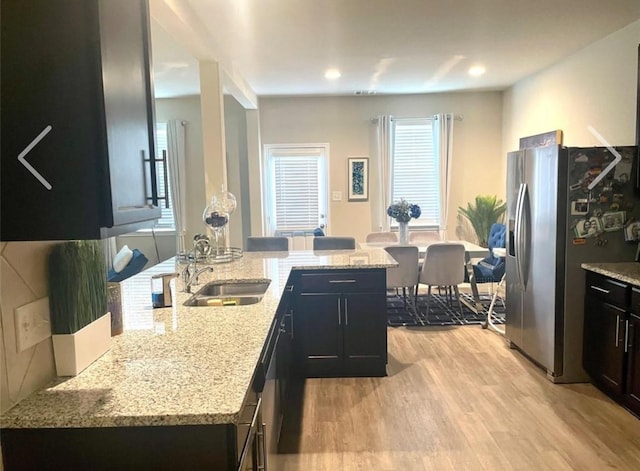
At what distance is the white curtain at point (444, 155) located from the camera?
653cm

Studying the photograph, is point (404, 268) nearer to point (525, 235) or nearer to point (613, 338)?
point (525, 235)

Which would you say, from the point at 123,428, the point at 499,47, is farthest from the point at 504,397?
the point at 499,47

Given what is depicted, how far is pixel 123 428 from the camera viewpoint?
1.13 meters

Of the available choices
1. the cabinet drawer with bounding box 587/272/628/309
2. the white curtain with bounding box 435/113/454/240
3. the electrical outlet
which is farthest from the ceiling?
the electrical outlet

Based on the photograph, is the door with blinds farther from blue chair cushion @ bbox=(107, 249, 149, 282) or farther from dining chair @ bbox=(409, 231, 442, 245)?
blue chair cushion @ bbox=(107, 249, 149, 282)

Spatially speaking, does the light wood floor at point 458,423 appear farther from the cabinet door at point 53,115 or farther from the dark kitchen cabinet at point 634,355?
the cabinet door at point 53,115

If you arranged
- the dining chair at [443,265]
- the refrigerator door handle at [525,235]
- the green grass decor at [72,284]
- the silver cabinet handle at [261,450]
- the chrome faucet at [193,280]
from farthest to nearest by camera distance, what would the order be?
the dining chair at [443,265], the refrigerator door handle at [525,235], the chrome faucet at [193,280], the silver cabinet handle at [261,450], the green grass decor at [72,284]

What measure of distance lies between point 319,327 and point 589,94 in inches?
136

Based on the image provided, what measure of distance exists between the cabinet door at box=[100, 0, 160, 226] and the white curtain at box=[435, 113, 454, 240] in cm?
567

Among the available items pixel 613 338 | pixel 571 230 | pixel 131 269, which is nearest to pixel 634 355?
pixel 613 338

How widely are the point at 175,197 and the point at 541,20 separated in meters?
5.08

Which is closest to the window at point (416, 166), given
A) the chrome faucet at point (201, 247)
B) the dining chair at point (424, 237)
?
the dining chair at point (424, 237)

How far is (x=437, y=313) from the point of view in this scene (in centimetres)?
511

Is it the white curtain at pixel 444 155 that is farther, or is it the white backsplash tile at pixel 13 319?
the white curtain at pixel 444 155
